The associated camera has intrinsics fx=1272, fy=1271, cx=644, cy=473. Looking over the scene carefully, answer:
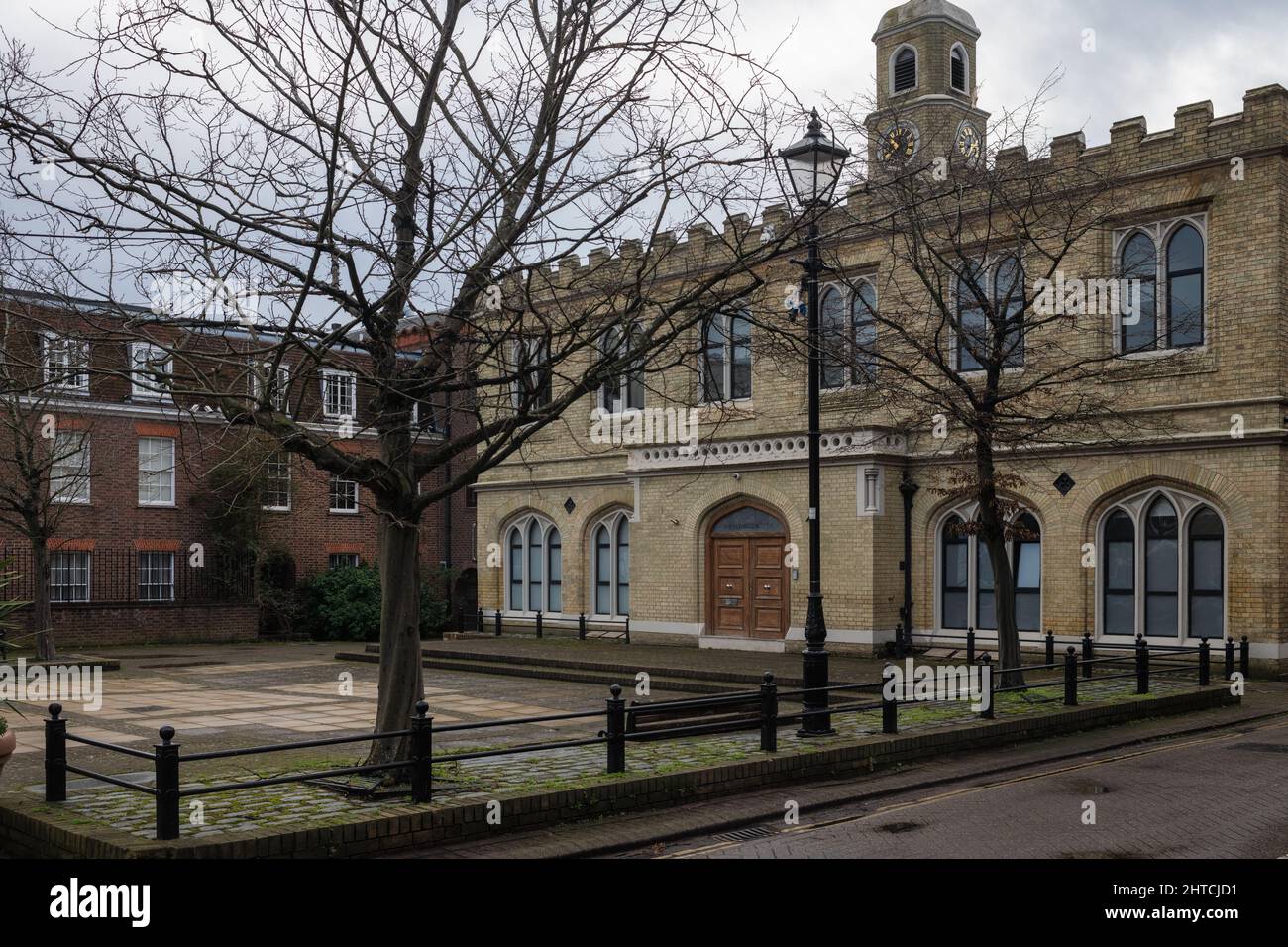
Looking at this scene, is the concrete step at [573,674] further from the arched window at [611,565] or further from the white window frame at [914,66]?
the white window frame at [914,66]

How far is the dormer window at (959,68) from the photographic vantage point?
40.3 m

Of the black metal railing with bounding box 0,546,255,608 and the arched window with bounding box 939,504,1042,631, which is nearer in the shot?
the arched window with bounding box 939,504,1042,631

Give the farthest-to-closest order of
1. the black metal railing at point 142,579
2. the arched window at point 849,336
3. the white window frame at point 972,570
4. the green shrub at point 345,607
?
1. the green shrub at point 345,607
2. the black metal railing at point 142,579
3. the white window frame at point 972,570
4. the arched window at point 849,336

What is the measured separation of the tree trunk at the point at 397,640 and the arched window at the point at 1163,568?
16568mm

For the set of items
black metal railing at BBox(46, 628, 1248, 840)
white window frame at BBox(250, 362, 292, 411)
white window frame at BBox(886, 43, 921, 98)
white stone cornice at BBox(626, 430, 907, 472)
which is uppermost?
white window frame at BBox(886, 43, 921, 98)

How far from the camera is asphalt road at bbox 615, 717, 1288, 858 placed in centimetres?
977

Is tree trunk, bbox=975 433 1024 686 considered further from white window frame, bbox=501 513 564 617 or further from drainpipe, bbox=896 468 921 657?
white window frame, bbox=501 513 564 617

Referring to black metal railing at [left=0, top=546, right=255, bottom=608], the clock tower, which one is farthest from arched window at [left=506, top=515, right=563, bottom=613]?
the clock tower

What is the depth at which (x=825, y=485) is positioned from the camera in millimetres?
27219

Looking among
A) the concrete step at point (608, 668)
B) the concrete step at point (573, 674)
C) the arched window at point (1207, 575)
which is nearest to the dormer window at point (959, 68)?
the arched window at point (1207, 575)

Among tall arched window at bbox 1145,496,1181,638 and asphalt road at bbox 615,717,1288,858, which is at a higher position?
tall arched window at bbox 1145,496,1181,638

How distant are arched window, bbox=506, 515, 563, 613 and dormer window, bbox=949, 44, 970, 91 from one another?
19.3m
